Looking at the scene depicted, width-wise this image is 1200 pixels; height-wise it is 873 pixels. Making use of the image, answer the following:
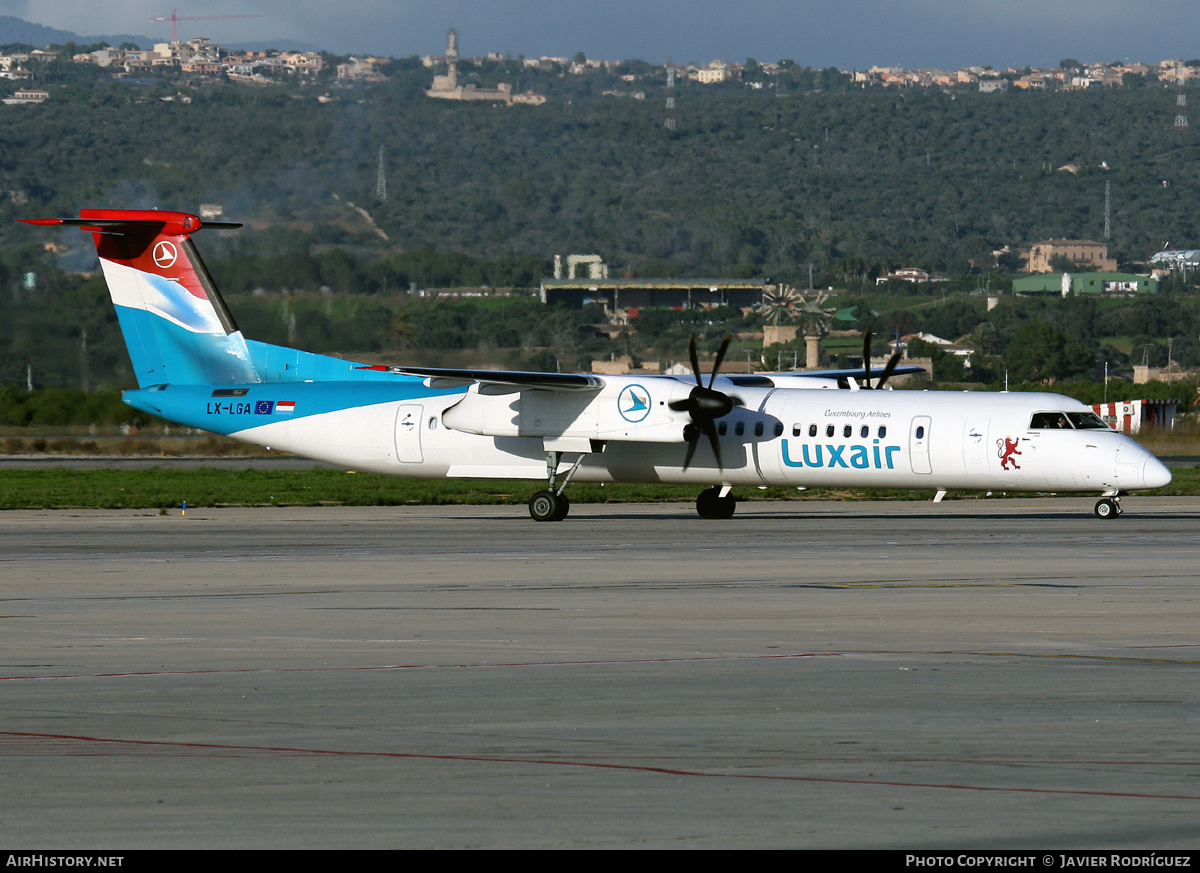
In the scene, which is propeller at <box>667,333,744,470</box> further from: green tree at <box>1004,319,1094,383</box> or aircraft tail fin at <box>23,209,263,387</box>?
green tree at <box>1004,319,1094,383</box>

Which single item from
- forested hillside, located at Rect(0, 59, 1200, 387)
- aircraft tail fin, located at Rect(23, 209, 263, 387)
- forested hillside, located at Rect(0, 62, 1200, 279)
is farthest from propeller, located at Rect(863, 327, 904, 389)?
forested hillside, located at Rect(0, 62, 1200, 279)

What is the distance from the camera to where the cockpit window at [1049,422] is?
28.6 m

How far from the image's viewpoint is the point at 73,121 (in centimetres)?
7725

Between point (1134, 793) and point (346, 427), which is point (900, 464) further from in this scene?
point (1134, 793)

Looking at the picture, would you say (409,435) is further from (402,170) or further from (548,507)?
(402,170)

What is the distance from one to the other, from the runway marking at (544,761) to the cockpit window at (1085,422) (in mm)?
21960

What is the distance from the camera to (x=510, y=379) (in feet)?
99.0

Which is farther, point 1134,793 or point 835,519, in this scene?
point 835,519

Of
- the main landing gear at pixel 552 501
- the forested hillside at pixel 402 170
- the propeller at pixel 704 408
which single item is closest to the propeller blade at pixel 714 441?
the propeller at pixel 704 408

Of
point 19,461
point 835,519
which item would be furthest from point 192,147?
point 835,519

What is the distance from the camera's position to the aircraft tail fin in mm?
33906

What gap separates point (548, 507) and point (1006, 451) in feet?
32.1

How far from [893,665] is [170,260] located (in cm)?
2579

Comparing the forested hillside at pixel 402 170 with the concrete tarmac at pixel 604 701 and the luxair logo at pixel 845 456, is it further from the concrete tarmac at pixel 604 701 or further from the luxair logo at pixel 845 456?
the concrete tarmac at pixel 604 701
